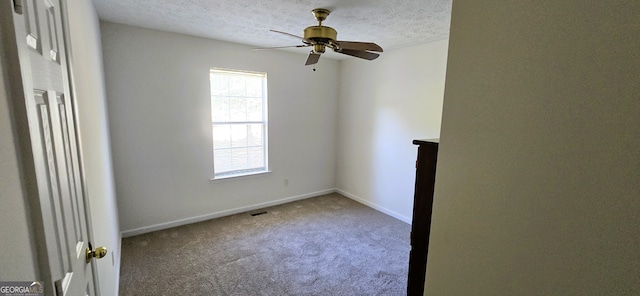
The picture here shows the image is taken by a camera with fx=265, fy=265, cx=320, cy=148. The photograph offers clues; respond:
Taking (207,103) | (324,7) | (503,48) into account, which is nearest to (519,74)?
(503,48)

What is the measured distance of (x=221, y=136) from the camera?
11.9 ft

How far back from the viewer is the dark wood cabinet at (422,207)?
1.38 m

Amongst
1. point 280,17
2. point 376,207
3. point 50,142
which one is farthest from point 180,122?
point 376,207

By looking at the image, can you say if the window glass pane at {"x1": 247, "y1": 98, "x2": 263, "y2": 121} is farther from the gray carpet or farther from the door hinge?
the door hinge

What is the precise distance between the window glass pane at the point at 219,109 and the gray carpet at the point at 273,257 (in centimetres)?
137

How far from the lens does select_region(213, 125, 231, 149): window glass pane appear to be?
3573mm

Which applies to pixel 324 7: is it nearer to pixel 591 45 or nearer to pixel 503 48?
pixel 503 48

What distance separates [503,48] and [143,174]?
351 cm

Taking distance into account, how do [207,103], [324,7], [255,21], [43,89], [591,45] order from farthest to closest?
[207,103]
[255,21]
[324,7]
[43,89]
[591,45]

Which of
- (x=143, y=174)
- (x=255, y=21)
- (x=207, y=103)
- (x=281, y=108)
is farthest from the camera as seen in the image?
(x=281, y=108)

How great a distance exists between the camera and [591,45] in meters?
0.59

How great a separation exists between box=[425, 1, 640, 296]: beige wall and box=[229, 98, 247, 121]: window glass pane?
3.22 m

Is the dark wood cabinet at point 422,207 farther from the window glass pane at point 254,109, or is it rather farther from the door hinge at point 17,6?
the window glass pane at point 254,109

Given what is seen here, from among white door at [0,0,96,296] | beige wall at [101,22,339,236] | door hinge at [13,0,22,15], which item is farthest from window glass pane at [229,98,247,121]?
door hinge at [13,0,22,15]
